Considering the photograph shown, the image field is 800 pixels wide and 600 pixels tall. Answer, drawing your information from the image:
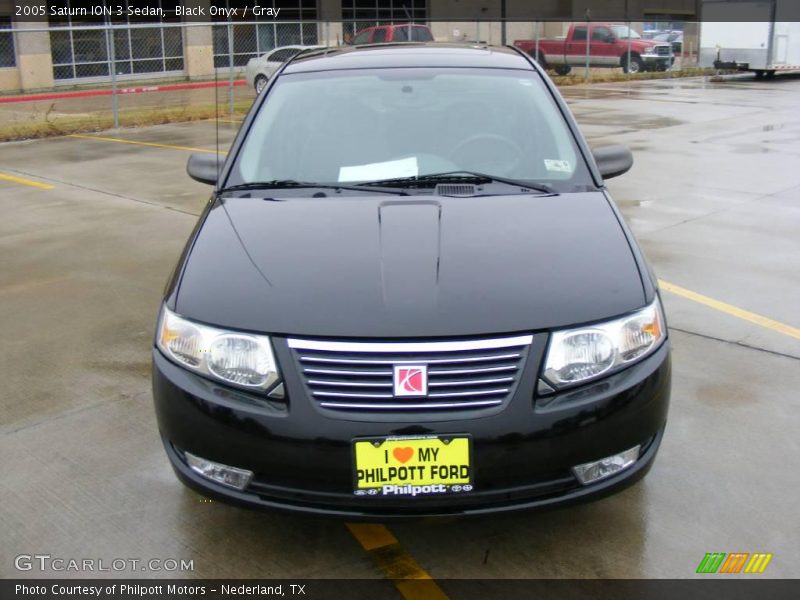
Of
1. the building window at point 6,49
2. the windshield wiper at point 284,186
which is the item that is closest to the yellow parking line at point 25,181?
the windshield wiper at point 284,186

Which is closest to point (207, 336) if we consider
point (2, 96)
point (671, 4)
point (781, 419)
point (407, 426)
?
point (407, 426)

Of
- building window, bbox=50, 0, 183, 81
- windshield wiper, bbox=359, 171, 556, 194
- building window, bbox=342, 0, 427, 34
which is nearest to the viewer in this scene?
windshield wiper, bbox=359, 171, 556, 194

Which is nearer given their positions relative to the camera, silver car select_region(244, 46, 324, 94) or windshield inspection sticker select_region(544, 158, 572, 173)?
windshield inspection sticker select_region(544, 158, 572, 173)

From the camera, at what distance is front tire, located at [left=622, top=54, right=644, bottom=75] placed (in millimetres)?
29656

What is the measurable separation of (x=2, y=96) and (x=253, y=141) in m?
24.4

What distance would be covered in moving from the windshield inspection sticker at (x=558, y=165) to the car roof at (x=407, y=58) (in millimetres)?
739

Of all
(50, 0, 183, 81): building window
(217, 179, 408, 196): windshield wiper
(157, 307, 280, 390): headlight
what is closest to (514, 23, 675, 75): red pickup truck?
(50, 0, 183, 81): building window

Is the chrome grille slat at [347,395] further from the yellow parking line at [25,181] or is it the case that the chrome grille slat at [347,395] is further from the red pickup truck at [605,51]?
the red pickup truck at [605,51]

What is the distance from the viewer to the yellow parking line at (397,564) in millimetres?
2836

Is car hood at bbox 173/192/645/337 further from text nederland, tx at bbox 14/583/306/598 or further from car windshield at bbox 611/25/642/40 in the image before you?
car windshield at bbox 611/25/642/40

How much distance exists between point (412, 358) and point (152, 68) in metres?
29.5

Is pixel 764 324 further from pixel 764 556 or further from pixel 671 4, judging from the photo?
pixel 671 4

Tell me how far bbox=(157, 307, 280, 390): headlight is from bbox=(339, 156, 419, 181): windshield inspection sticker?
1210mm

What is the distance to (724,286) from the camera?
598cm
